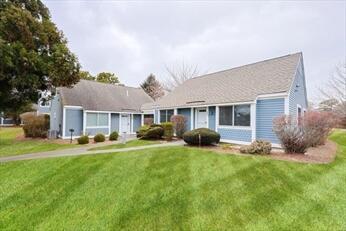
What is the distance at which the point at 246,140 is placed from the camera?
13.8 m

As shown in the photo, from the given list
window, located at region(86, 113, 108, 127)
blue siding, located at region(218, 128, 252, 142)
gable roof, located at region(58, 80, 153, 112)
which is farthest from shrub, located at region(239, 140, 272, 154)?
gable roof, located at region(58, 80, 153, 112)

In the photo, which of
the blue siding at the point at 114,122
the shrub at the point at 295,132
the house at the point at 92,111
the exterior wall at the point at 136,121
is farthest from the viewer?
the exterior wall at the point at 136,121

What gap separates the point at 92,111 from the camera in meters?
20.9

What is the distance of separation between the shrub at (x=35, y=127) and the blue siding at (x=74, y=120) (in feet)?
9.22

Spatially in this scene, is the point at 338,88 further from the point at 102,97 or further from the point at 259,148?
the point at 102,97

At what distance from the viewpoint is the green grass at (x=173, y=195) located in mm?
4383

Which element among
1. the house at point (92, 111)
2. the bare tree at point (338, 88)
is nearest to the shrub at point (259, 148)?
the house at point (92, 111)

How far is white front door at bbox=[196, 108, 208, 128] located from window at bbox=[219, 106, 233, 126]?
57.1 inches

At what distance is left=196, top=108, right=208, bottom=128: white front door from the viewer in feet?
54.7

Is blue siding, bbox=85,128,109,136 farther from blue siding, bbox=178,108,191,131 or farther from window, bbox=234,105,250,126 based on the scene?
window, bbox=234,105,250,126

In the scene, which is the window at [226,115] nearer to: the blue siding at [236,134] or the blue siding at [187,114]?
the blue siding at [236,134]

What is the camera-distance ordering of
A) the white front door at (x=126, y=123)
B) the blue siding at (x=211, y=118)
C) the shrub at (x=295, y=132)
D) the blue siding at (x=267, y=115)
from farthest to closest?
the white front door at (x=126, y=123)
the blue siding at (x=211, y=118)
the blue siding at (x=267, y=115)
the shrub at (x=295, y=132)

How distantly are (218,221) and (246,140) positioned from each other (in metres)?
10.1

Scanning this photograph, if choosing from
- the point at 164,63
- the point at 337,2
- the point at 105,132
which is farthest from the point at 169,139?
the point at 164,63
